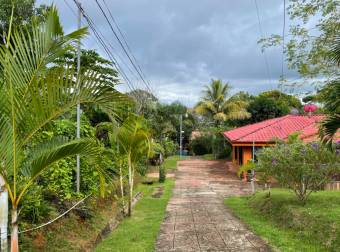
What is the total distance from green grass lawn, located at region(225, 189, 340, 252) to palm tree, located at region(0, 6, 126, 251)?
185 inches

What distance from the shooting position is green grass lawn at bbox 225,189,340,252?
7176 mm

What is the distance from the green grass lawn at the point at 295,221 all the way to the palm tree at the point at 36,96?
4.69 meters

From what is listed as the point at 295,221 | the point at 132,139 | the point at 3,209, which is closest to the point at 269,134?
the point at 132,139

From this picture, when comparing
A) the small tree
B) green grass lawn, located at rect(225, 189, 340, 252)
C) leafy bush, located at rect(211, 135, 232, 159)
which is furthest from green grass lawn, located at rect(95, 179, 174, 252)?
leafy bush, located at rect(211, 135, 232, 159)

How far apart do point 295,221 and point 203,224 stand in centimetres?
212

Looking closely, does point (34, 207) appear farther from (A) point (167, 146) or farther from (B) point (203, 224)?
(A) point (167, 146)

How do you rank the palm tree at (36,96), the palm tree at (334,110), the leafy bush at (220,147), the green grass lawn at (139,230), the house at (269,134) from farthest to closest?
the leafy bush at (220,147)
the house at (269,134)
the green grass lawn at (139,230)
the palm tree at (334,110)
the palm tree at (36,96)

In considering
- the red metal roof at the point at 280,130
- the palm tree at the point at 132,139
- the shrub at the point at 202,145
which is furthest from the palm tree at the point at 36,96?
the shrub at the point at 202,145

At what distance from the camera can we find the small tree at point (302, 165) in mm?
9891

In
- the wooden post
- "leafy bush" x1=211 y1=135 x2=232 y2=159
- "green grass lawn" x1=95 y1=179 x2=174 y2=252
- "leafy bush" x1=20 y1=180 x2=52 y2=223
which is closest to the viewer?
the wooden post

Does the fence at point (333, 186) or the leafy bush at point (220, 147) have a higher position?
the leafy bush at point (220, 147)

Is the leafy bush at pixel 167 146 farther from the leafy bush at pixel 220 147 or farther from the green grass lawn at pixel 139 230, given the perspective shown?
the green grass lawn at pixel 139 230

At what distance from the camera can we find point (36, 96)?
3863mm

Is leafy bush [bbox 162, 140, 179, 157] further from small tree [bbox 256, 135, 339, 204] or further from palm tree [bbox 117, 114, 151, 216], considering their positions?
small tree [bbox 256, 135, 339, 204]
